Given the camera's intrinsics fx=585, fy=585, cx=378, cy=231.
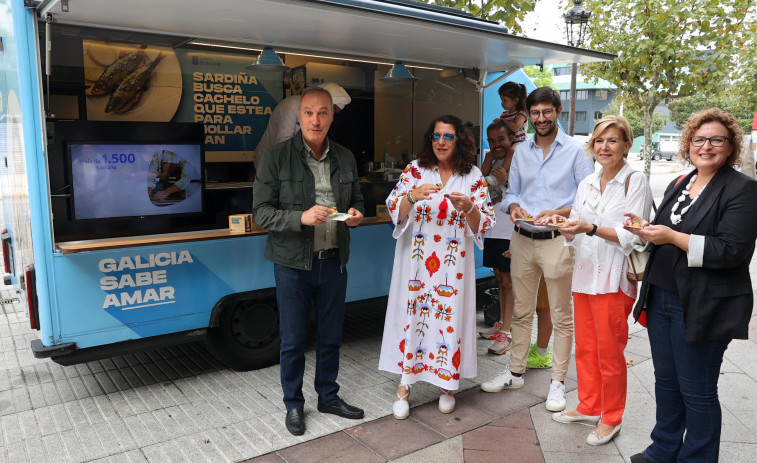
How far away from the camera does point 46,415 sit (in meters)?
3.68

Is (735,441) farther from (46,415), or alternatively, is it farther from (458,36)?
(46,415)

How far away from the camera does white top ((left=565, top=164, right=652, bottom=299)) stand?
10.2 ft

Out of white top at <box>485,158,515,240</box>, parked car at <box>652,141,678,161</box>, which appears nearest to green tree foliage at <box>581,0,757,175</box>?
white top at <box>485,158,515,240</box>

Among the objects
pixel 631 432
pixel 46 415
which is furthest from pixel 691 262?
pixel 46 415

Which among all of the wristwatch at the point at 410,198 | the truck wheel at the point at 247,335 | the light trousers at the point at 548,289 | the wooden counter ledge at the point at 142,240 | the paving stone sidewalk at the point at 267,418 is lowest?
the paving stone sidewalk at the point at 267,418

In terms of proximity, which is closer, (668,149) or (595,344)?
(595,344)

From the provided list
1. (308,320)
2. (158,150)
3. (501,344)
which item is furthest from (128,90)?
(501,344)

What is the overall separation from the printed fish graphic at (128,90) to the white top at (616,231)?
379cm

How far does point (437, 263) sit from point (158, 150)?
2175mm

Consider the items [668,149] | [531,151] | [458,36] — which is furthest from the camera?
[668,149]

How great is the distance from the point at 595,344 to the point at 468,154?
1.36 meters

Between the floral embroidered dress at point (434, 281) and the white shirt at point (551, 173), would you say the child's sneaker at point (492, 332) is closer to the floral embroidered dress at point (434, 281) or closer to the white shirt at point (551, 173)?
the floral embroidered dress at point (434, 281)

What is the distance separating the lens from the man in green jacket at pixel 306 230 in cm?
334

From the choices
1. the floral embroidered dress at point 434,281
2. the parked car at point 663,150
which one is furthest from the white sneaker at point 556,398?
the parked car at point 663,150
